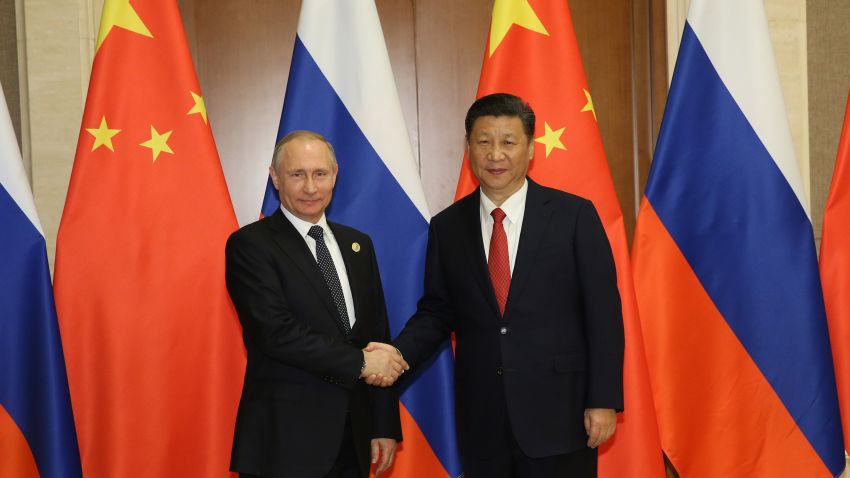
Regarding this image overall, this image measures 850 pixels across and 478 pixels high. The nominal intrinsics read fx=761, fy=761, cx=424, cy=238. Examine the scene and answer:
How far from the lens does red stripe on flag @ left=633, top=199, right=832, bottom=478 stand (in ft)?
8.17

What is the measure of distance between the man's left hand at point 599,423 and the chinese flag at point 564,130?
49cm

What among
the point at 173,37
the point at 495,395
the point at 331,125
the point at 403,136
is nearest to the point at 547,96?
the point at 403,136

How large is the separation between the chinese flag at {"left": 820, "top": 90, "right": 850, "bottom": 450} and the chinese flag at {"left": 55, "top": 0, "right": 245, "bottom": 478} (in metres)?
1.99

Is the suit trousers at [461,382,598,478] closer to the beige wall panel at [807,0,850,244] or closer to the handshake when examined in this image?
the handshake

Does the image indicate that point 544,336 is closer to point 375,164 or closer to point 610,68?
point 375,164

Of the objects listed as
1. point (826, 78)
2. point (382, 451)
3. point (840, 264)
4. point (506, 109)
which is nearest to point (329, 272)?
point (382, 451)

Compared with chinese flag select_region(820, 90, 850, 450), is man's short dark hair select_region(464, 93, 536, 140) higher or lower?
higher

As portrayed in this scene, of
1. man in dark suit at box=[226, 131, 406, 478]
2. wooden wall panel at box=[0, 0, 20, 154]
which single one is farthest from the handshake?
wooden wall panel at box=[0, 0, 20, 154]

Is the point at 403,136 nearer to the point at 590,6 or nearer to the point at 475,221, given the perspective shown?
the point at 475,221

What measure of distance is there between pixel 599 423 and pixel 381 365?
584 millimetres

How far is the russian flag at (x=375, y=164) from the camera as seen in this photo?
252 cm

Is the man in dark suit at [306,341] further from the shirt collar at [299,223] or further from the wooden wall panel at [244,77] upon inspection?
the wooden wall panel at [244,77]

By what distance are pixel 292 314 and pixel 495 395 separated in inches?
22.9

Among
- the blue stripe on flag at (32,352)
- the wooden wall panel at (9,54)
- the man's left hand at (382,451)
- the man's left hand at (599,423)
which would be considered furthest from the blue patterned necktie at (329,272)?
the wooden wall panel at (9,54)
